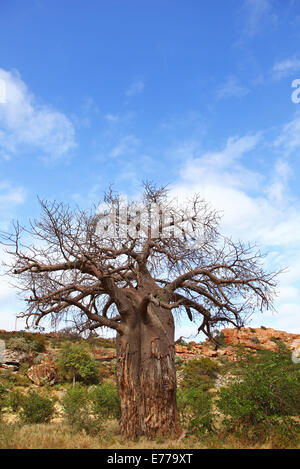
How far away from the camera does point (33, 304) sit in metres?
7.41

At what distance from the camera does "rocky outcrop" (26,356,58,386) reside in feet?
59.5

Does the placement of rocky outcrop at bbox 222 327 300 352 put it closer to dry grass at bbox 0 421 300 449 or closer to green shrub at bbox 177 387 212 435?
green shrub at bbox 177 387 212 435

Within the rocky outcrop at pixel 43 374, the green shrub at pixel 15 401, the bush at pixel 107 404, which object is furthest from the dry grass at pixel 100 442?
the rocky outcrop at pixel 43 374

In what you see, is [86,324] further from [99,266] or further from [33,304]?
[99,266]

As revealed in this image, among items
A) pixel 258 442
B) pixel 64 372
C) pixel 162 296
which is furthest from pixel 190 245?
pixel 64 372

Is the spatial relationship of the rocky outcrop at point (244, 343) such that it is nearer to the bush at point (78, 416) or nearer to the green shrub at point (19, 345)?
the green shrub at point (19, 345)

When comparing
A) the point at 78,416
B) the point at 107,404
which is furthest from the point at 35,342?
the point at 78,416

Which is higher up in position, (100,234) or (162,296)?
(100,234)

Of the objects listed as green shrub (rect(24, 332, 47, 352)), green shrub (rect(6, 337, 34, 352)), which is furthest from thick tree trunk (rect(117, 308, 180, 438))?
green shrub (rect(24, 332, 47, 352))

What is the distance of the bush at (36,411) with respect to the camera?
997 cm

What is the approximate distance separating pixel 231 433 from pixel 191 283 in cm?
331

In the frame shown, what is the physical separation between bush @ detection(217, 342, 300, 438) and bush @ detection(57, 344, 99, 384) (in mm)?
12441
